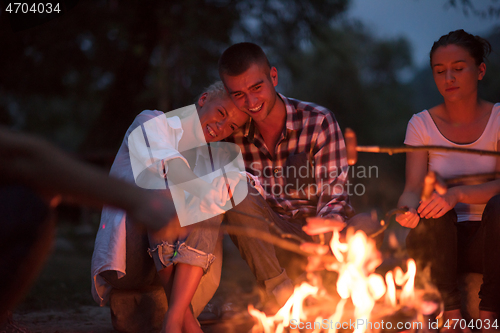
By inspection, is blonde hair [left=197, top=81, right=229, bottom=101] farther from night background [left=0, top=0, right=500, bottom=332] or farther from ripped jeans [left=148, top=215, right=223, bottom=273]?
night background [left=0, top=0, right=500, bottom=332]

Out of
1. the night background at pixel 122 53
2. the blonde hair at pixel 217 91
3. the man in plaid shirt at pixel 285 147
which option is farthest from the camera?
the night background at pixel 122 53

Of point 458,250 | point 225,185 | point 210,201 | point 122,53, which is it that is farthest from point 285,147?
point 122,53

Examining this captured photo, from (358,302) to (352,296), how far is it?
4 cm

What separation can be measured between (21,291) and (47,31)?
22.7 ft

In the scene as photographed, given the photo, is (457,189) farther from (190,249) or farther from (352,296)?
(190,249)

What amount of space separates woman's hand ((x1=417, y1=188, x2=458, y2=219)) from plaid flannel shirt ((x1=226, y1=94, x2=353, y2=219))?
2.13ft

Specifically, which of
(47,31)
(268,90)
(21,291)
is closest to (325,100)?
(47,31)

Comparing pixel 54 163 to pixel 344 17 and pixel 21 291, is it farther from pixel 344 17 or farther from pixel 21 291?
pixel 344 17

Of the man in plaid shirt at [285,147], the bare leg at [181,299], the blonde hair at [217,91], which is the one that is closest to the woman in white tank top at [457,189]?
the man in plaid shirt at [285,147]

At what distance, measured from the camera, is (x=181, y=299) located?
2.23 metres

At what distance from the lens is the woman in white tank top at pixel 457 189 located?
2361 millimetres

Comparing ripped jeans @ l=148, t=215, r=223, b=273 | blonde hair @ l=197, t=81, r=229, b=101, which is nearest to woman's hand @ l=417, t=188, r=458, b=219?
ripped jeans @ l=148, t=215, r=223, b=273

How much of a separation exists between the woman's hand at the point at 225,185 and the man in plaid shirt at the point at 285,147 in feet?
0.66

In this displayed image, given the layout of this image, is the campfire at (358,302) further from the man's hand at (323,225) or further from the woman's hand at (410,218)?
the woman's hand at (410,218)
